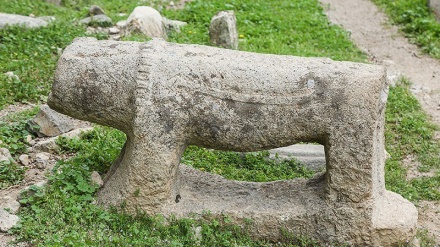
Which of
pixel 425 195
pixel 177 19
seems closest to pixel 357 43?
pixel 177 19

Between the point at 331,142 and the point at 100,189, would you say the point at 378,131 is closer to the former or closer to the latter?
the point at 331,142

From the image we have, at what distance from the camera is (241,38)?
10.7m

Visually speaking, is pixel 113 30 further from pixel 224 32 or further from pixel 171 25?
pixel 224 32

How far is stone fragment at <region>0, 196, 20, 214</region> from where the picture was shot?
17.4ft

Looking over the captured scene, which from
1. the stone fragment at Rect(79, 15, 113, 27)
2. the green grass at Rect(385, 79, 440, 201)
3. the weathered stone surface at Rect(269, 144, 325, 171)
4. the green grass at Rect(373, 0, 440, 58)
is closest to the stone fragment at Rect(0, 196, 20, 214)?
the weathered stone surface at Rect(269, 144, 325, 171)

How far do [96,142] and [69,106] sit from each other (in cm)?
146

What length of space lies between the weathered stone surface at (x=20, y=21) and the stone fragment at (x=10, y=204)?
14.6 feet

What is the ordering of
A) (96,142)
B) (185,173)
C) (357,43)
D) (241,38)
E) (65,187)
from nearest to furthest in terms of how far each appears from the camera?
(65,187)
(185,173)
(96,142)
(241,38)
(357,43)

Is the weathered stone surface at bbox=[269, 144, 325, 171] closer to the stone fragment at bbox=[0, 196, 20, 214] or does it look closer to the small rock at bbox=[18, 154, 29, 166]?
the small rock at bbox=[18, 154, 29, 166]

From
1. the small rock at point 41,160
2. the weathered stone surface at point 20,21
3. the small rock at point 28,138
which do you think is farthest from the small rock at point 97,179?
the weathered stone surface at point 20,21

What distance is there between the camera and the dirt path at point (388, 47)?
966 cm

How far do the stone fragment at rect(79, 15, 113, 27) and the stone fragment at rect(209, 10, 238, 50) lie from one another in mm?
1612

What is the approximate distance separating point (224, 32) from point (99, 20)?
6.39 ft

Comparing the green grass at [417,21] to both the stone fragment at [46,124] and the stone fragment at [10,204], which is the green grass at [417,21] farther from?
the stone fragment at [10,204]
